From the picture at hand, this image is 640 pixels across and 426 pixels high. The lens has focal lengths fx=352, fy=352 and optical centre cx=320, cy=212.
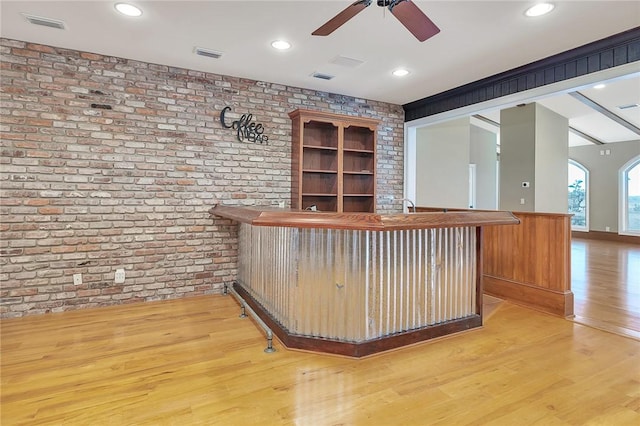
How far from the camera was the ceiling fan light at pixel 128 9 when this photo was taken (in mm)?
2697

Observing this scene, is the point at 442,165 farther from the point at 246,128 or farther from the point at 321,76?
the point at 246,128

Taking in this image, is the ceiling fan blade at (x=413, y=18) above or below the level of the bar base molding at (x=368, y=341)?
above

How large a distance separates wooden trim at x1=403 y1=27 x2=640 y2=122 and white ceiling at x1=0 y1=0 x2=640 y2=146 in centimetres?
12

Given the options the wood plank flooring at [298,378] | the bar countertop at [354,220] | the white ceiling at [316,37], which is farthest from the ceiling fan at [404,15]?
the wood plank flooring at [298,378]

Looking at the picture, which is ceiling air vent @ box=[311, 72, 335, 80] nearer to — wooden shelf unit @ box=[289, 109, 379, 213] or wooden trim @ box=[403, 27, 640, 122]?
wooden shelf unit @ box=[289, 109, 379, 213]

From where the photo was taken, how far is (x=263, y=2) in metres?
2.64

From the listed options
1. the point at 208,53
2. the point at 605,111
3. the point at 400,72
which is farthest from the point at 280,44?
the point at 605,111

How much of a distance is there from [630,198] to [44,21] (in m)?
12.2

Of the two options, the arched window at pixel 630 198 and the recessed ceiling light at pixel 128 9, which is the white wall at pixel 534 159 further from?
the recessed ceiling light at pixel 128 9

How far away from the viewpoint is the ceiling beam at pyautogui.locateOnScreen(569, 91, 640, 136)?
20.2ft

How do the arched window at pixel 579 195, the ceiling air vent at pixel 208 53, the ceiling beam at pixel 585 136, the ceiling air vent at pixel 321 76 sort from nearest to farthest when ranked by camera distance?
the ceiling air vent at pixel 208 53 → the ceiling air vent at pixel 321 76 → the ceiling beam at pixel 585 136 → the arched window at pixel 579 195

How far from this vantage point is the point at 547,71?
12.1 ft

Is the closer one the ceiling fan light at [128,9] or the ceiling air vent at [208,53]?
the ceiling fan light at [128,9]

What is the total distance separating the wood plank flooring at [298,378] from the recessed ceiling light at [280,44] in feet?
8.67
